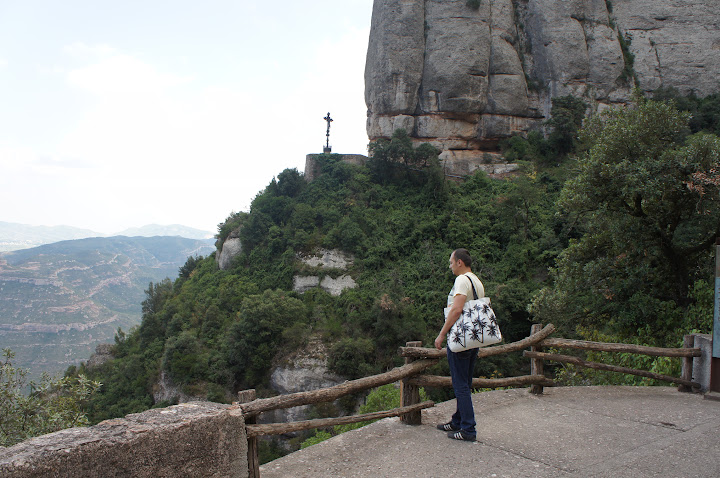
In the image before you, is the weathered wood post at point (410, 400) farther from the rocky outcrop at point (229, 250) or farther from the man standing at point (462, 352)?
the rocky outcrop at point (229, 250)

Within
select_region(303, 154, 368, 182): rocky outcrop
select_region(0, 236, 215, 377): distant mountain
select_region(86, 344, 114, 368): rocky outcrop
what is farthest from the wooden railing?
select_region(0, 236, 215, 377): distant mountain

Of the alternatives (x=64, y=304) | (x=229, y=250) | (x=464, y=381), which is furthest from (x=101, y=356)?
(x=64, y=304)

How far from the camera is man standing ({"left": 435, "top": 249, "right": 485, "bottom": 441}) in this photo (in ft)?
13.9

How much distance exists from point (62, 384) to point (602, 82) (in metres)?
32.5

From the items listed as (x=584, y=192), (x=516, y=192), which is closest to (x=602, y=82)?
(x=516, y=192)

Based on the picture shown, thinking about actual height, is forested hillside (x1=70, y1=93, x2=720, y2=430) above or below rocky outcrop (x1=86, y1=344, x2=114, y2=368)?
above

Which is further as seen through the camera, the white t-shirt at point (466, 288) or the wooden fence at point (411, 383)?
the white t-shirt at point (466, 288)

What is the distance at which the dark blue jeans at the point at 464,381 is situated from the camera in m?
4.38

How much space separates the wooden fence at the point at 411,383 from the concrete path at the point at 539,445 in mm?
239

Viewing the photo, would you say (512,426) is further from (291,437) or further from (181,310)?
(181,310)

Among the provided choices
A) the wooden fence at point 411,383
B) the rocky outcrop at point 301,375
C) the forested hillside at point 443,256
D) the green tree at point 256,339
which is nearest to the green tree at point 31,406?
the wooden fence at point 411,383

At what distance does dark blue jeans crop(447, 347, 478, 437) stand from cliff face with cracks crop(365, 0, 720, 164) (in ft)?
86.7

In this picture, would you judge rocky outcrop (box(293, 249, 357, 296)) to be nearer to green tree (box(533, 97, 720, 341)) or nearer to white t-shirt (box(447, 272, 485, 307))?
green tree (box(533, 97, 720, 341))

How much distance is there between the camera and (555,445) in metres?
4.57
